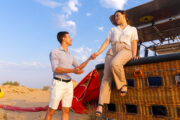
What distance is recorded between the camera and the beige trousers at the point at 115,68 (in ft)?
7.02

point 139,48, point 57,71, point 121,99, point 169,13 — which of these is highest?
point 169,13

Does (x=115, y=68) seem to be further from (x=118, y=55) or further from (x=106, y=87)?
(x=106, y=87)

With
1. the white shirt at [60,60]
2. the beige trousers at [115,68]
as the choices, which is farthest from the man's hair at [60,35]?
the beige trousers at [115,68]

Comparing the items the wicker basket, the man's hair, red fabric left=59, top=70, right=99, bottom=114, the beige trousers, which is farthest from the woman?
red fabric left=59, top=70, right=99, bottom=114

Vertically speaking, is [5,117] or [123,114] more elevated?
[123,114]

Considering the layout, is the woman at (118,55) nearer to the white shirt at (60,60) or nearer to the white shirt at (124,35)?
the white shirt at (124,35)

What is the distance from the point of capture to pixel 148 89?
6.64 feet

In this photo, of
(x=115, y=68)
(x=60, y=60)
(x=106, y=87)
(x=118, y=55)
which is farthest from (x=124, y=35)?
(x=60, y=60)

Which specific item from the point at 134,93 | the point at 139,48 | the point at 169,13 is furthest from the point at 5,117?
the point at 169,13

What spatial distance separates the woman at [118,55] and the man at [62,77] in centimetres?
37

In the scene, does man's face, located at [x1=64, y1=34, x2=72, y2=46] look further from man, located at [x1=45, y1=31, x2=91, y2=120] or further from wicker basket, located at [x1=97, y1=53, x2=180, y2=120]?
wicker basket, located at [x1=97, y1=53, x2=180, y2=120]

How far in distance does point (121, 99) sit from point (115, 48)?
75 cm

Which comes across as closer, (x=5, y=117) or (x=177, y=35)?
(x=177, y=35)

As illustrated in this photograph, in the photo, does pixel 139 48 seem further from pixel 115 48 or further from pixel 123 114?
pixel 123 114
